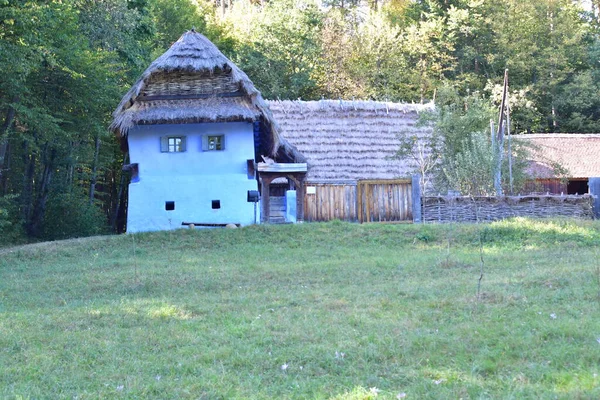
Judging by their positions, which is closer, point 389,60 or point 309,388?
point 309,388

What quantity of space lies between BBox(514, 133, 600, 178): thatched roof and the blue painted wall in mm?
14657

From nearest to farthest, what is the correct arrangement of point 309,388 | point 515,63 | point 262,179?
point 309,388 → point 262,179 → point 515,63

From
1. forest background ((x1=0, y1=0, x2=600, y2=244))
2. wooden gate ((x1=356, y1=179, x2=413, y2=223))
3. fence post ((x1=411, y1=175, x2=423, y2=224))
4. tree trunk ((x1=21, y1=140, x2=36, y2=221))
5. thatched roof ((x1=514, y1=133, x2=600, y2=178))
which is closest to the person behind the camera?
fence post ((x1=411, y1=175, x2=423, y2=224))

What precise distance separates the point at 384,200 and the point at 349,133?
24.7 ft

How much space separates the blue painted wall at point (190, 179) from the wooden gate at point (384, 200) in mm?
3200

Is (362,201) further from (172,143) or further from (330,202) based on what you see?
(172,143)

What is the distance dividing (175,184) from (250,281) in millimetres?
8827

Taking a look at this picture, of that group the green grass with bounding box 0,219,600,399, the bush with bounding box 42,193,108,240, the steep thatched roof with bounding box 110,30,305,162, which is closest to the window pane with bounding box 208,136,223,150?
the steep thatched roof with bounding box 110,30,305,162

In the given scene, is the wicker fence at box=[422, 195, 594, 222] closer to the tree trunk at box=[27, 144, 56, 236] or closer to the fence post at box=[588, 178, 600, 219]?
the fence post at box=[588, 178, 600, 219]

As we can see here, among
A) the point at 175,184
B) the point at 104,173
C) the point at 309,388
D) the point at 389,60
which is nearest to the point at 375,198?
the point at 175,184

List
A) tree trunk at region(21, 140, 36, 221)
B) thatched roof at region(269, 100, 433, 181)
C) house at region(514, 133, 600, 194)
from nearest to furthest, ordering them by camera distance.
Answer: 1. tree trunk at region(21, 140, 36, 221)
2. thatched roof at region(269, 100, 433, 181)
3. house at region(514, 133, 600, 194)

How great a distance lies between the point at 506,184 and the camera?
20.0 meters

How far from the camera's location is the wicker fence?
1736 cm

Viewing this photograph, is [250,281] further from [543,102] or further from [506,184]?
[543,102]
